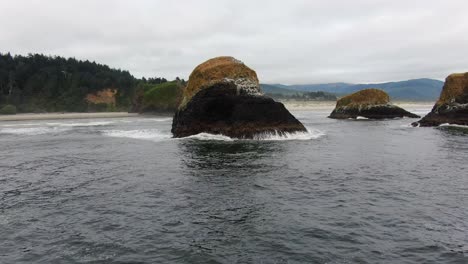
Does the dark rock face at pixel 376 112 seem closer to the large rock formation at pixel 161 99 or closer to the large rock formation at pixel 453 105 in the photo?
the large rock formation at pixel 453 105

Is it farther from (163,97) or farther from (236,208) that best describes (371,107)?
(236,208)

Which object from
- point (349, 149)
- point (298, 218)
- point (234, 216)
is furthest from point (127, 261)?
point (349, 149)

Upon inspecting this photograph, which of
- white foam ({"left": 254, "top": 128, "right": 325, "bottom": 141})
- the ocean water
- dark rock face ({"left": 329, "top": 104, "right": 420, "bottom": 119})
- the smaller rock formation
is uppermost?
the smaller rock formation

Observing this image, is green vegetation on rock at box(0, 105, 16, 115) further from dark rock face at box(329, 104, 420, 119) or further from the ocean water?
dark rock face at box(329, 104, 420, 119)

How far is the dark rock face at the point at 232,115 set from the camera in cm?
3338

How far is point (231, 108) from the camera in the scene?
34.4 meters

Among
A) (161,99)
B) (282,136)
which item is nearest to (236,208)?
(282,136)

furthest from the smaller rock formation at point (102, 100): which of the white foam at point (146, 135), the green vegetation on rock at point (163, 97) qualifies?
the white foam at point (146, 135)

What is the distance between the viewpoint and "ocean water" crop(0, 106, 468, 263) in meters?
9.33

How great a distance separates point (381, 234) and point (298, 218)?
99.3 inches

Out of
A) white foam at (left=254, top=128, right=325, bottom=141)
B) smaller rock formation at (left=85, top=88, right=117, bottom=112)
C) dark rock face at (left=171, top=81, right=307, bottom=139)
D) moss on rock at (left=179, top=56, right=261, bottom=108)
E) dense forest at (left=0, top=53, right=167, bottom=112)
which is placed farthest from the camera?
smaller rock formation at (left=85, top=88, right=117, bottom=112)

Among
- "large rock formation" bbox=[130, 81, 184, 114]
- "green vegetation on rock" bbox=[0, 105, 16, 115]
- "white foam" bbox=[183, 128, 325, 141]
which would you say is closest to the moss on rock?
"white foam" bbox=[183, 128, 325, 141]

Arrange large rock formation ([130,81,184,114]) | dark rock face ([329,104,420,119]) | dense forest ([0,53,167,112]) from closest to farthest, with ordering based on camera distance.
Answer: dark rock face ([329,104,420,119]) < large rock formation ([130,81,184,114]) < dense forest ([0,53,167,112])

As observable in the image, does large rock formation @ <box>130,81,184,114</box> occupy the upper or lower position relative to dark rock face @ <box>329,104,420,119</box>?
upper
